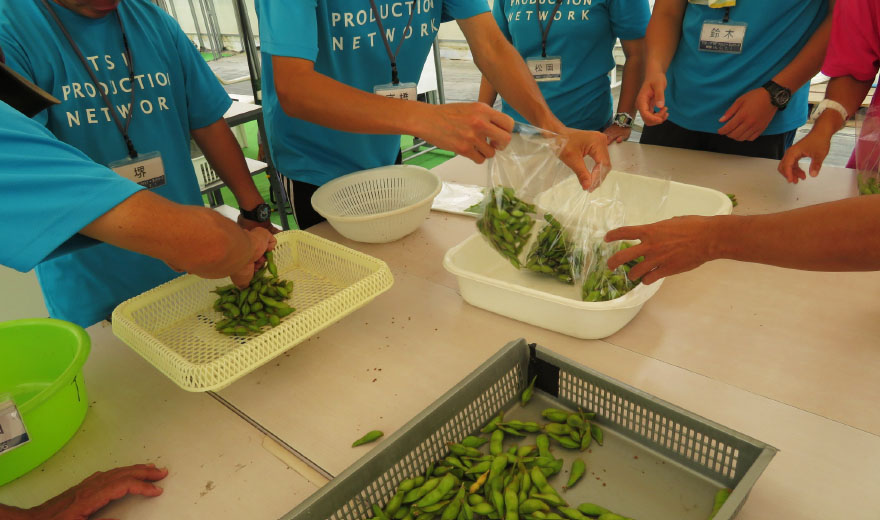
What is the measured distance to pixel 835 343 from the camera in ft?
3.43

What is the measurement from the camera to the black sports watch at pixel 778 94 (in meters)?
1.69

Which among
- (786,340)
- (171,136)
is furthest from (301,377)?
(786,340)

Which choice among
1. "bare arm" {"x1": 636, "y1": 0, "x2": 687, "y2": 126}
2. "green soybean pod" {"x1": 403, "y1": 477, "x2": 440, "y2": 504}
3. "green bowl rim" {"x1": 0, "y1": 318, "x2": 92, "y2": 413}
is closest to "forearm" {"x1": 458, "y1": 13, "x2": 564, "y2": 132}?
"bare arm" {"x1": 636, "y1": 0, "x2": 687, "y2": 126}

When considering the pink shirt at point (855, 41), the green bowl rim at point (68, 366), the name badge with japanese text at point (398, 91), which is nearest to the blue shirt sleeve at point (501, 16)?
the name badge with japanese text at point (398, 91)

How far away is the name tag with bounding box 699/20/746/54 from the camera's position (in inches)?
68.2

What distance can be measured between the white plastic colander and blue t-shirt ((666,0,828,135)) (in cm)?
101

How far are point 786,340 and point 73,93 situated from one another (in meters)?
1.68

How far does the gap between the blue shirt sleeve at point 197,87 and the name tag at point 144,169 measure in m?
0.22

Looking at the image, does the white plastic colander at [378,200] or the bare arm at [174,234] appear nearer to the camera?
the bare arm at [174,234]

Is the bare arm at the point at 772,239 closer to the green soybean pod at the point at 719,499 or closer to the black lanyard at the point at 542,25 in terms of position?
the green soybean pod at the point at 719,499

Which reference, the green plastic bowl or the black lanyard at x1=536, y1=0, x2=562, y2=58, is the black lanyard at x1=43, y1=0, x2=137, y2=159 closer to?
the green plastic bowl

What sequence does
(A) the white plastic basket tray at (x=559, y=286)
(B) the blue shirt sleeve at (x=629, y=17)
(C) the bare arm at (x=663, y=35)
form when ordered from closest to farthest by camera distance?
(A) the white plastic basket tray at (x=559, y=286) < (C) the bare arm at (x=663, y=35) < (B) the blue shirt sleeve at (x=629, y=17)

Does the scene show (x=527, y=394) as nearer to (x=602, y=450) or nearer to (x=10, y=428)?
(x=602, y=450)

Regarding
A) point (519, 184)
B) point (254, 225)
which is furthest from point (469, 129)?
point (254, 225)
